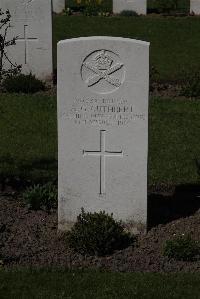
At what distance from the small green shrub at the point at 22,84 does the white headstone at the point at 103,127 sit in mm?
6562

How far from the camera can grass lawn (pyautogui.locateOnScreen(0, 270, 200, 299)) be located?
789cm

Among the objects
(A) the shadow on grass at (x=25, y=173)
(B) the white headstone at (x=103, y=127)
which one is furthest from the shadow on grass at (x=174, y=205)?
(A) the shadow on grass at (x=25, y=173)

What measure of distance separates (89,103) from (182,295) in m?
2.34

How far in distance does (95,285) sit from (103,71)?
2274 mm

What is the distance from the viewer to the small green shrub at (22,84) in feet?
51.5

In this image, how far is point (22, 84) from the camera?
15727 mm

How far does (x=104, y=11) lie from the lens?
24.1 meters

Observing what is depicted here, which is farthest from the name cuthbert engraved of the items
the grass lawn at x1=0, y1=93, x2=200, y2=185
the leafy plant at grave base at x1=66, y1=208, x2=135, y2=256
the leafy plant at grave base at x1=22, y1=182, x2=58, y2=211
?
the grass lawn at x1=0, y1=93, x2=200, y2=185

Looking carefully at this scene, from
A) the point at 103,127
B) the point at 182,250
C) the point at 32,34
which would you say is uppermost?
the point at 32,34

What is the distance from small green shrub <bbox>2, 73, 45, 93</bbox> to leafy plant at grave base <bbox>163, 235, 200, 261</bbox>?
24.4 feet

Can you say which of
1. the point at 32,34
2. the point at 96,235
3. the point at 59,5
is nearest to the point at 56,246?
the point at 96,235

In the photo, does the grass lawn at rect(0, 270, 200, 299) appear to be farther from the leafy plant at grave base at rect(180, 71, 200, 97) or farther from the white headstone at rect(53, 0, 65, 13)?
the white headstone at rect(53, 0, 65, 13)

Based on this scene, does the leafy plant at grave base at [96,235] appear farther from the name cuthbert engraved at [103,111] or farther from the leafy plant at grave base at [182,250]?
the name cuthbert engraved at [103,111]

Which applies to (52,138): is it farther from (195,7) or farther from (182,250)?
(195,7)
